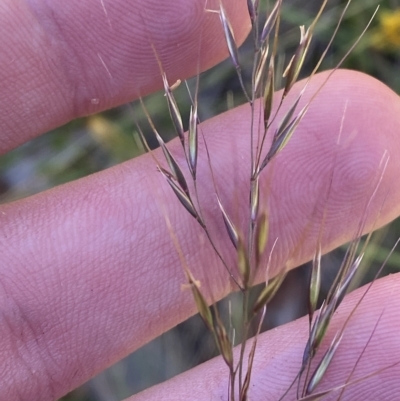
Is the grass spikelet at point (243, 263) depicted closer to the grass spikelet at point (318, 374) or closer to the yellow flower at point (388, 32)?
the grass spikelet at point (318, 374)

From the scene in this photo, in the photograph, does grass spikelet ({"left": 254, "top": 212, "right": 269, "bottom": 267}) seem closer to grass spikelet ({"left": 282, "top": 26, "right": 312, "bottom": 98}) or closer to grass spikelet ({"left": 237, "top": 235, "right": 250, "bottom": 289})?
grass spikelet ({"left": 237, "top": 235, "right": 250, "bottom": 289})

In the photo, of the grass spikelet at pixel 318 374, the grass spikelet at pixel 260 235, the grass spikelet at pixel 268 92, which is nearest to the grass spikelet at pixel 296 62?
the grass spikelet at pixel 268 92

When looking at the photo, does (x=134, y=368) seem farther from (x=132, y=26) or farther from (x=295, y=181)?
(x=132, y=26)

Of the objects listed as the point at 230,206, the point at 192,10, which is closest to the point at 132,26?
the point at 192,10

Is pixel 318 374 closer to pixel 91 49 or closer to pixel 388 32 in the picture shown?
pixel 91 49

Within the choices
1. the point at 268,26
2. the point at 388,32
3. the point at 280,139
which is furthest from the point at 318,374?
the point at 388,32

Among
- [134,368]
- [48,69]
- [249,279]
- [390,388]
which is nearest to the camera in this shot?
[249,279]

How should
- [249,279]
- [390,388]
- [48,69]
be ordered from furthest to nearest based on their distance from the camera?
1. [48,69]
2. [390,388]
3. [249,279]
